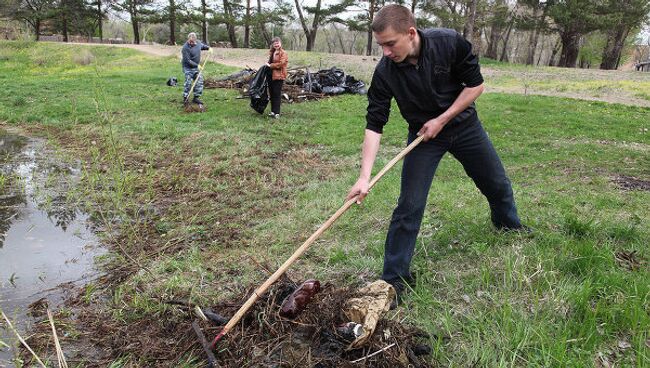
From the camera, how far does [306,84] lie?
1393 cm

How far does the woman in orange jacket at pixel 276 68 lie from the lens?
10.0 m

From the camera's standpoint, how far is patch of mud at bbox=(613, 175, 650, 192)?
5.36 meters

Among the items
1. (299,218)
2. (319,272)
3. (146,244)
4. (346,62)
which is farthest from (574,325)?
(346,62)

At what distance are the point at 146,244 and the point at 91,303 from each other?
1.05 meters

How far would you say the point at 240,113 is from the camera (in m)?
10.9

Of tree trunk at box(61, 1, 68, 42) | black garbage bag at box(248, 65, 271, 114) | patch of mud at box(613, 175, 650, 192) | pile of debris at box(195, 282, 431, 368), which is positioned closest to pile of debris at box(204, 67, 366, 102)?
black garbage bag at box(248, 65, 271, 114)

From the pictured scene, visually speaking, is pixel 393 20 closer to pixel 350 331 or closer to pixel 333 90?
pixel 350 331

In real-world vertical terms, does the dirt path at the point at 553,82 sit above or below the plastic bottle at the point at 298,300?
above

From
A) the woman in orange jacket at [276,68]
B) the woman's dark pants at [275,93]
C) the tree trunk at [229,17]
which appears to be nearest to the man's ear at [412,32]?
the woman in orange jacket at [276,68]

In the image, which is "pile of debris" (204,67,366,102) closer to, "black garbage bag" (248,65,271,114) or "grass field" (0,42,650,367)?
"black garbage bag" (248,65,271,114)

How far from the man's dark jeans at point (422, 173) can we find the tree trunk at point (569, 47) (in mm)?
30693

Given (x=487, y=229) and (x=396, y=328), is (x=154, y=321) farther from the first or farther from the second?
(x=487, y=229)

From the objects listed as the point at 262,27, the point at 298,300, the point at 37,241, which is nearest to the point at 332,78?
the point at 37,241

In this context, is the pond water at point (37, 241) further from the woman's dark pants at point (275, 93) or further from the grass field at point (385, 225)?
the woman's dark pants at point (275, 93)
